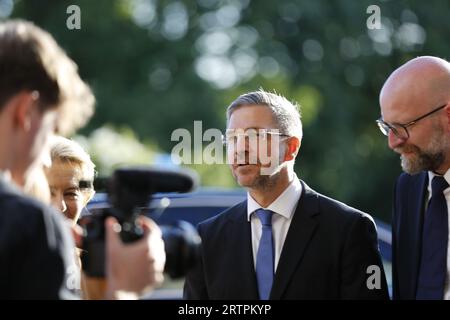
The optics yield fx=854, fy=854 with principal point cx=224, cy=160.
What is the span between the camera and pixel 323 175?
15781mm

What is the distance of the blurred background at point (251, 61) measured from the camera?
1548 cm

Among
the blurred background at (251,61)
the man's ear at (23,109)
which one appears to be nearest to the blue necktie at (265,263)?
the man's ear at (23,109)

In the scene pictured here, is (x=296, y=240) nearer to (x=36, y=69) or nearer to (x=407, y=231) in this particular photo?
(x=407, y=231)

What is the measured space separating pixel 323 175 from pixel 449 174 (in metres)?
11.4

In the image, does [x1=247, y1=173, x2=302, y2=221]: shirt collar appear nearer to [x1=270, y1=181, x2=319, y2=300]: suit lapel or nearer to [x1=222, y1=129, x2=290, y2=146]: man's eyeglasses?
[x1=270, y1=181, x2=319, y2=300]: suit lapel

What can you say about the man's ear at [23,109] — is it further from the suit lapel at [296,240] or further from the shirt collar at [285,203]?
the shirt collar at [285,203]

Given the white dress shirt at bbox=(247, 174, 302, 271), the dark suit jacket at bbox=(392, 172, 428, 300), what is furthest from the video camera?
the dark suit jacket at bbox=(392, 172, 428, 300)

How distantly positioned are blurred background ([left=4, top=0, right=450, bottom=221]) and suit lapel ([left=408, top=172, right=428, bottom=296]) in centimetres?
1055

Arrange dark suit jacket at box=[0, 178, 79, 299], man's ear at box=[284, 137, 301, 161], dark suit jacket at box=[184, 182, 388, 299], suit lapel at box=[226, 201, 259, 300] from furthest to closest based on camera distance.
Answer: man's ear at box=[284, 137, 301, 161] → suit lapel at box=[226, 201, 259, 300] → dark suit jacket at box=[184, 182, 388, 299] → dark suit jacket at box=[0, 178, 79, 299]

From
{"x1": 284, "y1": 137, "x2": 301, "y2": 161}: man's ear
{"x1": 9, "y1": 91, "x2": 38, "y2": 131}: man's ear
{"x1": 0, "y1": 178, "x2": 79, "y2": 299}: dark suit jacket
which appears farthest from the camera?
{"x1": 284, "y1": 137, "x2": 301, "y2": 161}: man's ear

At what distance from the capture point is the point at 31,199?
101 inches

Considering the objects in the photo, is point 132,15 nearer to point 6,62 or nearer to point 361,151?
point 361,151

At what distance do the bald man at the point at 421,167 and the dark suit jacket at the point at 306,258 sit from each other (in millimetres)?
232

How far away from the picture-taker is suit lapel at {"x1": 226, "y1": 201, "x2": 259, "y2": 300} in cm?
432
